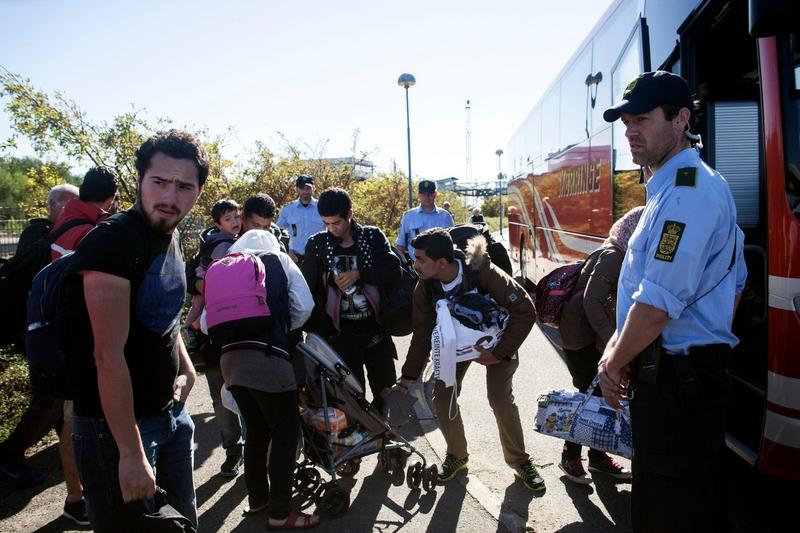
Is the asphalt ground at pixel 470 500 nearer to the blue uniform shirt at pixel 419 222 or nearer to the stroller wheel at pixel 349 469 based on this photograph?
the stroller wheel at pixel 349 469

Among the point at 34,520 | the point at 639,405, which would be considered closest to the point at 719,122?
the point at 639,405

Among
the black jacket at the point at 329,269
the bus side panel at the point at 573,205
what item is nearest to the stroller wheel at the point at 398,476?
the black jacket at the point at 329,269

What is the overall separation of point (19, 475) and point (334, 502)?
231 centimetres

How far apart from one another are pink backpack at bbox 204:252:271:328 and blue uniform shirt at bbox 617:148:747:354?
6.33ft

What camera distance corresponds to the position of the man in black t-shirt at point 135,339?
1.81 metres

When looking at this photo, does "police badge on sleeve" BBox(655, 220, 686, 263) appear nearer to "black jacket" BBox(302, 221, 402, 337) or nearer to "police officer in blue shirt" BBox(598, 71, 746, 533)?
"police officer in blue shirt" BBox(598, 71, 746, 533)

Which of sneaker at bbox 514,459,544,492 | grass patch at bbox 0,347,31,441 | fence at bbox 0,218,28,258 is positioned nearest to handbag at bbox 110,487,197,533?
sneaker at bbox 514,459,544,492

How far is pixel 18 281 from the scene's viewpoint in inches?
128

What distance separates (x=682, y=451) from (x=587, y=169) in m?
5.14

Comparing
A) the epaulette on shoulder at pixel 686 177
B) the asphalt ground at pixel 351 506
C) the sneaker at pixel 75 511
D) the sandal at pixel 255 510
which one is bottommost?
the asphalt ground at pixel 351 506

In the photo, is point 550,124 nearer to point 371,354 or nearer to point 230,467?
point 371,354

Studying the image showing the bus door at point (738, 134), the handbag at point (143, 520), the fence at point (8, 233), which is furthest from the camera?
the fence at point (8, 233)

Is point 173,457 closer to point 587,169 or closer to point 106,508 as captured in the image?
point 106,508

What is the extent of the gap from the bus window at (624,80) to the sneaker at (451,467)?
9.97ft
